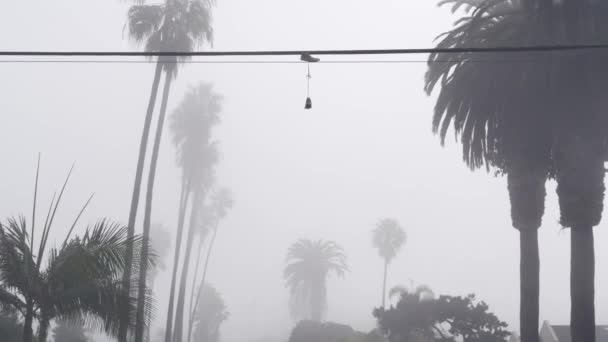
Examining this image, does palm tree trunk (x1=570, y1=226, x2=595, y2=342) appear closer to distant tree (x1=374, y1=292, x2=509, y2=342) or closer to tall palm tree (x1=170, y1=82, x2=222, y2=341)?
distant tree (x1=374, y1=292, x2=509, y2=342)

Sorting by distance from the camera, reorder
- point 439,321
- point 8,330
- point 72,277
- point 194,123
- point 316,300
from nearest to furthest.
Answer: point 72,277, point 8,330, point 439,321, point 194,123, point 316,300

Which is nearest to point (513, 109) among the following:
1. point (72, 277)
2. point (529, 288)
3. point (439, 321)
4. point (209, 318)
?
point (529, 288)

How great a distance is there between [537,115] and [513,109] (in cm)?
90

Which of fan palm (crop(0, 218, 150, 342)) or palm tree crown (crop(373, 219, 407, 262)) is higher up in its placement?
palm tree crown (crop(373, 219, 407, 262))

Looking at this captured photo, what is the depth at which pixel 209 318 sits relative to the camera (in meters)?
109

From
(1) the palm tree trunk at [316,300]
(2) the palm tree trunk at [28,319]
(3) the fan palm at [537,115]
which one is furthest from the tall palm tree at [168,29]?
(1) the palm tree trunk at [316,300]

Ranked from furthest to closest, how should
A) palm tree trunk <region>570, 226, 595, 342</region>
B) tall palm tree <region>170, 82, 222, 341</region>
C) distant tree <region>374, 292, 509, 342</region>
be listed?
1. tall palm tree <region>170, 82, 222, 341</region>
2. distant tree <region>374, 292, 509, 342</region>
3. palm tree trunk <region>570, 226, 595, 342</region>

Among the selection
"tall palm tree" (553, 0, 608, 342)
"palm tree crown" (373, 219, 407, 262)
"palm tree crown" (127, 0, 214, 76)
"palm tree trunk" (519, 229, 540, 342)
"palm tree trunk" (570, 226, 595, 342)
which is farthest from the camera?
"palm tree crown" (373, 219, 407, 262)

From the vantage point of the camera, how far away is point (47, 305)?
10.2 m

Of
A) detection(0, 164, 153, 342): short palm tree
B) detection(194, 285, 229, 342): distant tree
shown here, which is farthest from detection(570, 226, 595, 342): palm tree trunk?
detection(194, 285, 229, 342): distant tree

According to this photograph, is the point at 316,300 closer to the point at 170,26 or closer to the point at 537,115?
the point at 170,26

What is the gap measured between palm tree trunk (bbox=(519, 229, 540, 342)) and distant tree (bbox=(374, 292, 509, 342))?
23.4 metres

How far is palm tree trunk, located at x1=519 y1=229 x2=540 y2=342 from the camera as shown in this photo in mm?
19734

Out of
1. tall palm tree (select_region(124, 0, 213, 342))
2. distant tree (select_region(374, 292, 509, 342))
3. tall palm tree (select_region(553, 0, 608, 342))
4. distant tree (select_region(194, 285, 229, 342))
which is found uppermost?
tall palm tree (select_region(124, 0, 213, 342))
